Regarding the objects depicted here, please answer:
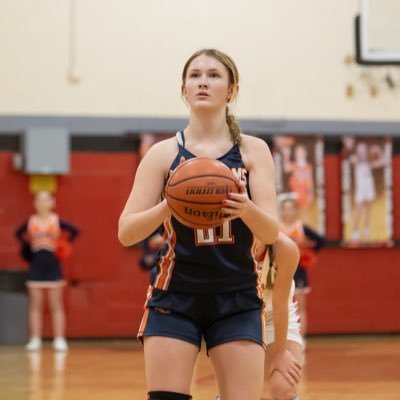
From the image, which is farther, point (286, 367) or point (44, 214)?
point (44, 214)

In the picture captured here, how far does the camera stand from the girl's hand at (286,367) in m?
3.53

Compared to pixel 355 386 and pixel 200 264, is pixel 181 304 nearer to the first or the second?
pixel 200 264

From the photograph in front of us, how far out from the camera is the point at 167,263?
3.26m

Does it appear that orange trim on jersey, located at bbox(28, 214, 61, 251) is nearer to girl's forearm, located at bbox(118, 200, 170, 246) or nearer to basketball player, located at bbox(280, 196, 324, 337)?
basketball player, located at bbox(280, 196, 324, 337)

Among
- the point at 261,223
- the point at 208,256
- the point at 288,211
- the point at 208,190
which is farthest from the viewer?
the point at 288,211

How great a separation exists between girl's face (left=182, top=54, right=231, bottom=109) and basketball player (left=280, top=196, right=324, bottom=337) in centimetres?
573

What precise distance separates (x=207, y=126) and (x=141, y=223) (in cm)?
47

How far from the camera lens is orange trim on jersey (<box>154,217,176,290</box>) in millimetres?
3248

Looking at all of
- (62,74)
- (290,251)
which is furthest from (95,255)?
(290,251)

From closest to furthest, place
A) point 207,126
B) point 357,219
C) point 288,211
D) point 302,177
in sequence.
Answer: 1. point 207,126
2. point 288,211
3. point 302,177
4. point 357,219

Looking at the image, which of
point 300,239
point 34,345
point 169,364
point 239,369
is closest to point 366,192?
point 300,239

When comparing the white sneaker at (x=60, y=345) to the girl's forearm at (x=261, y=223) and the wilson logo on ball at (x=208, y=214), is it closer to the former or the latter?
the girl's forearm at (x=261, y=223)

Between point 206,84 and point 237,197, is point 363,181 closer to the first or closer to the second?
point 206,84

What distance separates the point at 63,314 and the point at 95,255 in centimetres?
81
